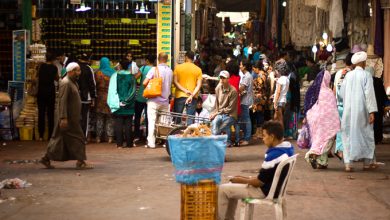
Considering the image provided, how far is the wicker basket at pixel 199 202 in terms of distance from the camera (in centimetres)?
830

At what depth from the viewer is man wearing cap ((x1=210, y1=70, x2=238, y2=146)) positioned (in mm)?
16547

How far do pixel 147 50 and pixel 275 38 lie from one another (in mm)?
10985

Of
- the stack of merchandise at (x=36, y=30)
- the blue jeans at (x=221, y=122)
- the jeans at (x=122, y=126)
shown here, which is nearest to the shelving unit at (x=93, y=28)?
the stack of merchandise at (x=36, y=30)

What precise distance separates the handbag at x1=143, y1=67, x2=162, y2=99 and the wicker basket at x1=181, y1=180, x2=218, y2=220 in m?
9.22

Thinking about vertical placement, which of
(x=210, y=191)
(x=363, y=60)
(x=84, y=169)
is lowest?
(x=84, y=169)

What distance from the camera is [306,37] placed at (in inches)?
919

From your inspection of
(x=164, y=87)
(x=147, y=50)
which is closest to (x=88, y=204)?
(x=164, y=87)

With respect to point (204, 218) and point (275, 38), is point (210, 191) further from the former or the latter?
A: point (275, 38)

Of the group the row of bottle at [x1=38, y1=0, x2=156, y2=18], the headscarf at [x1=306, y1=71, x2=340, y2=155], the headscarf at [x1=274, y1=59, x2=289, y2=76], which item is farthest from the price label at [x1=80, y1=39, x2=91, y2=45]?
the headscarf at [x1=306, y1=71, x2=340, y2=155]

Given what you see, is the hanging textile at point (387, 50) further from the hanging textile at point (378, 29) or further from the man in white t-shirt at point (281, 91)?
the man in white t-shirt at point (281, 91)

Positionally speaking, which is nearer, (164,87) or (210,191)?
(210,191)

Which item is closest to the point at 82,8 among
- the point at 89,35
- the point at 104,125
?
the point at 89,35

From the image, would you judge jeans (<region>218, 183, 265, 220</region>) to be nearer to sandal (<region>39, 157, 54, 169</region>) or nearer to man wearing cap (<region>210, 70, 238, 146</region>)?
sandal (<region>39, 157, 54, 169</region>)

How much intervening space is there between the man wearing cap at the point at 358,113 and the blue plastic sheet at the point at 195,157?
5.95 meters
